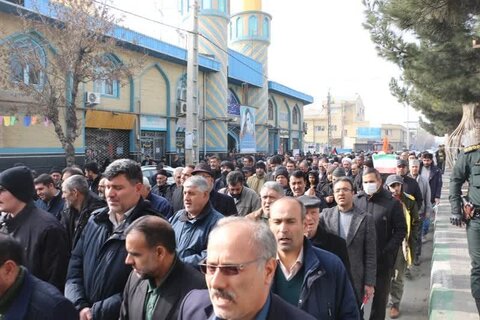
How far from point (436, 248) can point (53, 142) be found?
14793 millimetres

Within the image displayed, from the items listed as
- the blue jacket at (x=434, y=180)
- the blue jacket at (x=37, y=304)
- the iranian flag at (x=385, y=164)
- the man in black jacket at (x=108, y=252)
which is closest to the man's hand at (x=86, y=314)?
the man in black jacket at (x=108, y=252)

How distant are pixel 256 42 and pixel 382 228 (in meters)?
30.6

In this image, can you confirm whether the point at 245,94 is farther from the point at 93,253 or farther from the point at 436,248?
the point at 93,253

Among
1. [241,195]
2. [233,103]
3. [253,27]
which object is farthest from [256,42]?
[241,195]

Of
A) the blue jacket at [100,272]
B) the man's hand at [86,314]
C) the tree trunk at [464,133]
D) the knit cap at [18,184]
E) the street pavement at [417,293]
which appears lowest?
the street pavement at [417,293]

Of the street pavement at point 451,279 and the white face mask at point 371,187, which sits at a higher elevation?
the white face mask at point 371,187

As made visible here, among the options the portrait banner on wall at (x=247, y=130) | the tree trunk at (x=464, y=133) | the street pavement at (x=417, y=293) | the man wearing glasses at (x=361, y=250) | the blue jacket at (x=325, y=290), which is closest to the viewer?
the blue jacket at (x=325, y=290)

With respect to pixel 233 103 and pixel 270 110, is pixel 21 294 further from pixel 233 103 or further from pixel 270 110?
pixel 270 110

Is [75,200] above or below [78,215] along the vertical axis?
above

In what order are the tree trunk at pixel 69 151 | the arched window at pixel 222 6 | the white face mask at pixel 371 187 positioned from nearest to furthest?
the white face mask at pixel 371 187, the tree trunk at pixel 69 151, the arched window at pixel 222 6

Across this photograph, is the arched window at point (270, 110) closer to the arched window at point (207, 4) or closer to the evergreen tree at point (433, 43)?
the arched window at point (207, 4)

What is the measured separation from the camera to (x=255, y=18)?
111 feet

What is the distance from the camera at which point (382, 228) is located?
15.3ft

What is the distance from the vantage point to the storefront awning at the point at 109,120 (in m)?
19.0
